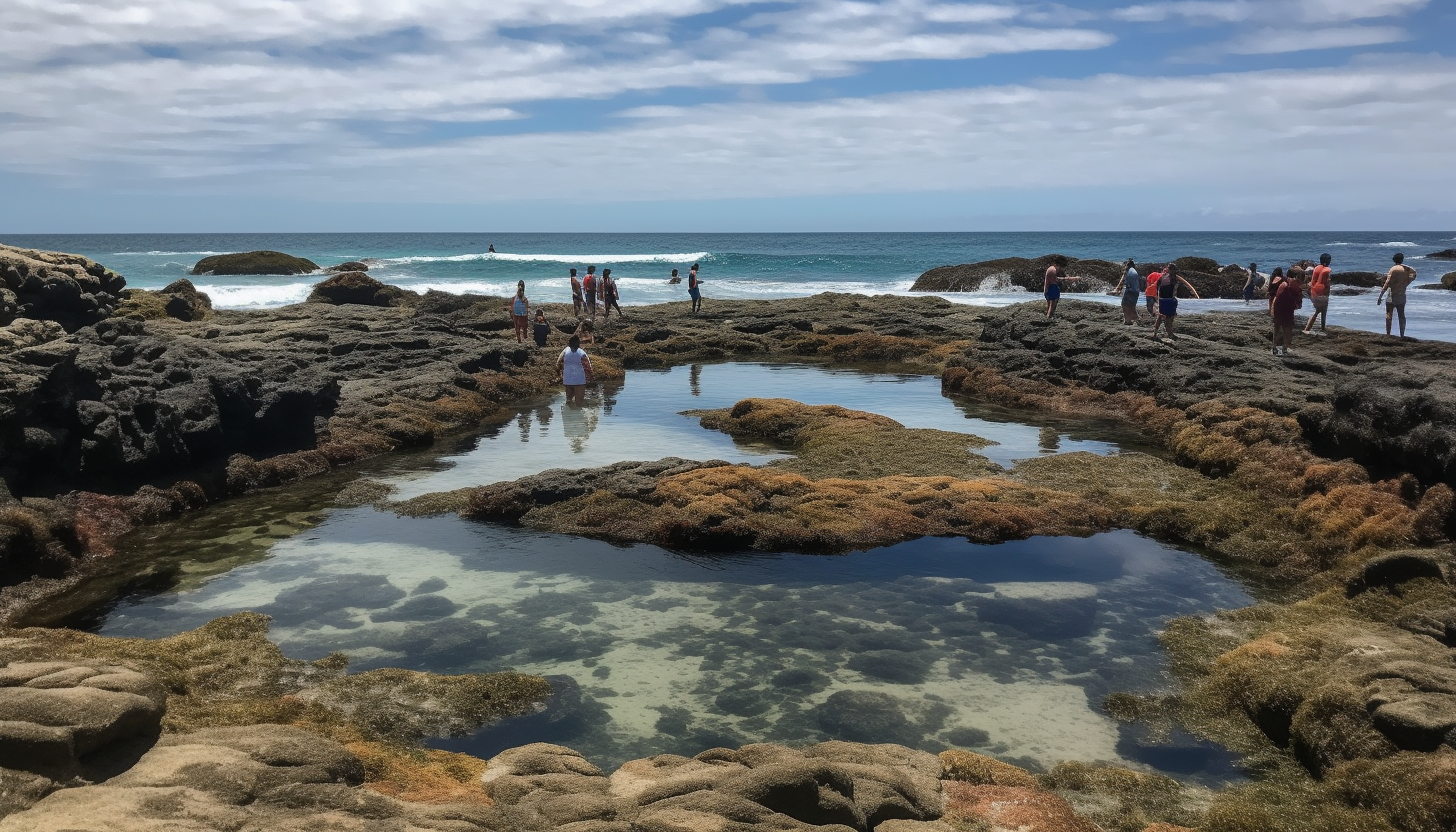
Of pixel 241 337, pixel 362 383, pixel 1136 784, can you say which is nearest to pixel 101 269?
pixel 241 337

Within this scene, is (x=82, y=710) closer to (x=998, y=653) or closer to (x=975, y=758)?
(x=975, y=758)

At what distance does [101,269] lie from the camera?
24219 mm

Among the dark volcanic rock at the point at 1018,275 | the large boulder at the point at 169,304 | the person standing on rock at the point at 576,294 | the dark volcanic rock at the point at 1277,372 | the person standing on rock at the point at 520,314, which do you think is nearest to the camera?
the dark volcanic rock at the point at 1277,372

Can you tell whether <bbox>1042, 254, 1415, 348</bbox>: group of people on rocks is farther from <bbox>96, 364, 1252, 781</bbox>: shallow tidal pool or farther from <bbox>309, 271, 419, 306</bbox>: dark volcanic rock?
<bbox>309, 271, 419, 306</bbox>: dark volcanic rock

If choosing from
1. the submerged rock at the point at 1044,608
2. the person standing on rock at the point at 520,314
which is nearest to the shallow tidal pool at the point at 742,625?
the submerged rock at the point at 1044,608

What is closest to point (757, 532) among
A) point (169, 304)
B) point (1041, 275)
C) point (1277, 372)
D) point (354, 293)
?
point (1277, 372)

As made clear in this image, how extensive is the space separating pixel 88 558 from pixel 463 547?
5.15 metres

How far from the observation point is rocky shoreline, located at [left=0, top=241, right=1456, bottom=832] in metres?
6.50

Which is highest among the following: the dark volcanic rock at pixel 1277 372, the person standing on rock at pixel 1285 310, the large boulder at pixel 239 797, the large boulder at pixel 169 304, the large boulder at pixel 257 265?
the large boulder at pixel 257 265

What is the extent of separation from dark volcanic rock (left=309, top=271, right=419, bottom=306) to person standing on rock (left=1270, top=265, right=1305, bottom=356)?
3582 cm

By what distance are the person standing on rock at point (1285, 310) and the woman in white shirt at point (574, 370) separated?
18.4m

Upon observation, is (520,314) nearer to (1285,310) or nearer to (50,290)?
(50,290)

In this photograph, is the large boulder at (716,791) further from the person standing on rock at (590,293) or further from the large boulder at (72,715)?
the person standing on rock at (590,293)

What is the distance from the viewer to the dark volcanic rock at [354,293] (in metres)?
44.0
